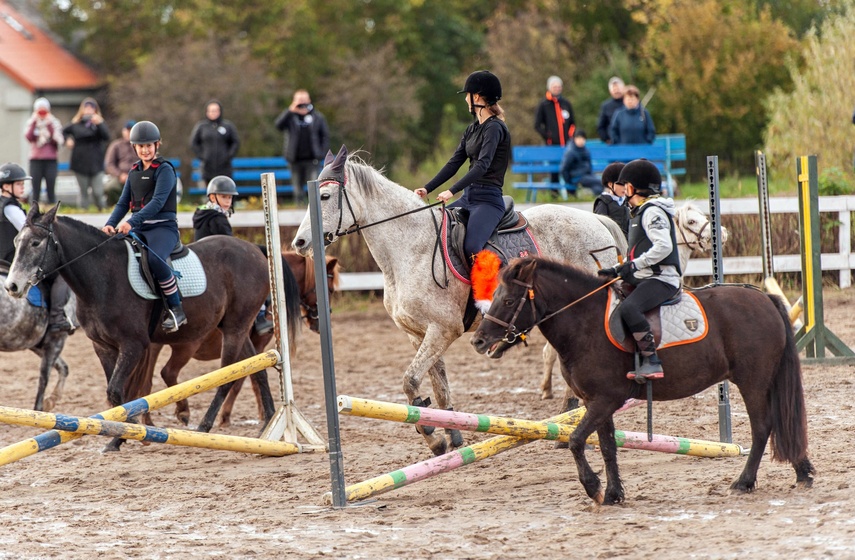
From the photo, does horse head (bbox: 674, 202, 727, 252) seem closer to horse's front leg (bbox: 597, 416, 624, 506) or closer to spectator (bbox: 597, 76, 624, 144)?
horse's front leg (bbox: 597, 416, 624, 506)

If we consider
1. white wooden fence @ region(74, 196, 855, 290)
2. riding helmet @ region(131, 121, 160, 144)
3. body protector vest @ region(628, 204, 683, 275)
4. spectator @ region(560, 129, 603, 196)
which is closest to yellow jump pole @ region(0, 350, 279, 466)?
riding helmet @ region(131, 121, 160, 144)

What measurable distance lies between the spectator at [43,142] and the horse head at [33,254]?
9511mm

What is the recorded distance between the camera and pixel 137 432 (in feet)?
25.5

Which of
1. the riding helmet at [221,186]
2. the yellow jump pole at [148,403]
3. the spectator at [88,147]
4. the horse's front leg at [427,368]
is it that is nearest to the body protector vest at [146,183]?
the riding helmet at [221,186]

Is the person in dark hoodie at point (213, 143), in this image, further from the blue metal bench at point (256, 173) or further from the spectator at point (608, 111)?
the spectator at point (608, 111)

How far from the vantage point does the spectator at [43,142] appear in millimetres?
18219

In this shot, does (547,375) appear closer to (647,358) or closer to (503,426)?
(503,426)

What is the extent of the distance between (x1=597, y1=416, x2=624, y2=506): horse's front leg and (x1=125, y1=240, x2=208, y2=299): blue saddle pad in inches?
171

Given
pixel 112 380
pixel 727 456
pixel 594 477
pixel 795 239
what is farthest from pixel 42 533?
pixel 795 239

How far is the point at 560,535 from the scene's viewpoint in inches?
251

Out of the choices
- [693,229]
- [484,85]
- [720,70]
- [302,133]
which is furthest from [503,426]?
[720,70]

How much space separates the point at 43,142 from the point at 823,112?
511 inches

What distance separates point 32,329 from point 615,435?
20.6 feet

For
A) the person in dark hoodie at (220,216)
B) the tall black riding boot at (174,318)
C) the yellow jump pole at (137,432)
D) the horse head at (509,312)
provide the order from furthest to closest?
the person in dark hoodie at (220,216) < the tall black riding boot at (174,318) < the yellow jump pole at (137,432) < the horse head at (509,312)
